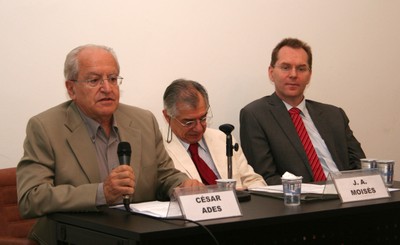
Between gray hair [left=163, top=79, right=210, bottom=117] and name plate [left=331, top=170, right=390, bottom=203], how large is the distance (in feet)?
4.14

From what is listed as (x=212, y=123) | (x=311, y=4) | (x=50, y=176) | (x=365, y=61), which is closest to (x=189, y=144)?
(x=212, y=123)

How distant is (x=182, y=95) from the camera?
409 centimetres

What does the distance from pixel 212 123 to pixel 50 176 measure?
213 centimetres

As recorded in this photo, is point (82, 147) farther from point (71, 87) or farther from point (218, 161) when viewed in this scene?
point (218, 161)

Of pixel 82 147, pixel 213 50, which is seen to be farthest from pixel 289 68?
pixel 82 147

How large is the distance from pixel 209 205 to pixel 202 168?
4.69 feet

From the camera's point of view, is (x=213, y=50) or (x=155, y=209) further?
(x=213, y=50)

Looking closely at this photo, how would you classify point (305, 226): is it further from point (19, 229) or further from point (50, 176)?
point (19, 229)

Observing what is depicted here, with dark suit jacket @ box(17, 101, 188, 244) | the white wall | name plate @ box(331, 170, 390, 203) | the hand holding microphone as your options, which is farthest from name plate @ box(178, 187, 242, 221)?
the white wall

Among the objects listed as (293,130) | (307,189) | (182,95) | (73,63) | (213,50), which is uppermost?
(213,50)

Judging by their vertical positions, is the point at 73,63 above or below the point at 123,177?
above

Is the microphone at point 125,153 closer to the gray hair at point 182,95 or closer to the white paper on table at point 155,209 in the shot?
the white paper on table at point 155,209

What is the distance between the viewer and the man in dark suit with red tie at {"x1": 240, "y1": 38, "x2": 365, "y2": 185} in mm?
4617

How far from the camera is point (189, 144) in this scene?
4.14m
